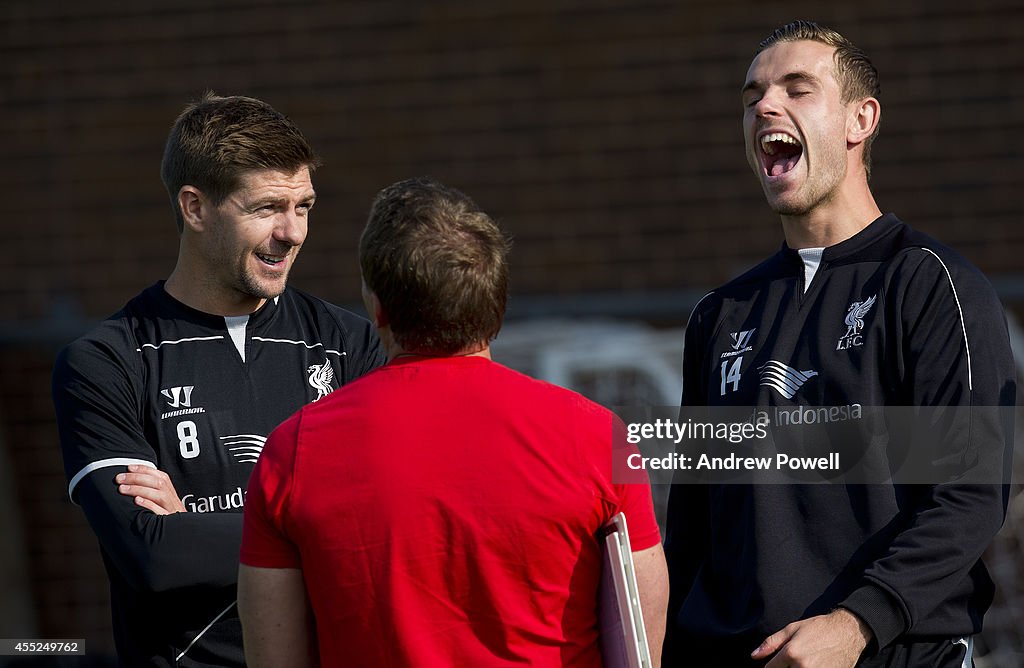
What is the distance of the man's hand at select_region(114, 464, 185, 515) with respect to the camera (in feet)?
8.64

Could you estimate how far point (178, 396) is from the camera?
2.83m

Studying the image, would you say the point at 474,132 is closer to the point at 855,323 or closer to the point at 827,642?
the point at 855,323

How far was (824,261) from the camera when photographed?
9.19 ft

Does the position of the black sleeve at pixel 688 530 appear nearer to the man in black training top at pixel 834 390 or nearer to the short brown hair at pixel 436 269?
the man in black training top at pixel 834 390

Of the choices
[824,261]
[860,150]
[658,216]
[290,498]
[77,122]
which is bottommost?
[290,498]

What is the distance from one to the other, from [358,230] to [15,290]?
6.06 feet

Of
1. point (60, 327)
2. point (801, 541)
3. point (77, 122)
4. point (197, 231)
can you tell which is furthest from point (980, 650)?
point (77, 122)

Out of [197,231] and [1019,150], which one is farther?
[1019,150]

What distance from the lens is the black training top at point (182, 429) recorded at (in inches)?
102

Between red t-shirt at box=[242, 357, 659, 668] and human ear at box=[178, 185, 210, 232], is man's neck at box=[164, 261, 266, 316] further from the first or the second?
red t-shirt at box=[242, 357, 659, 668]

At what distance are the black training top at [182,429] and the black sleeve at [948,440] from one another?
1338 millimetres

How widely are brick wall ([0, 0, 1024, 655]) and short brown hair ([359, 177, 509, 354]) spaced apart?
163 inches

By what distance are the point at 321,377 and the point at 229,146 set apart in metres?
0.60

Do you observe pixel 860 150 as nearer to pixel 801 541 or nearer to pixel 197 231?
pixel 801 541
